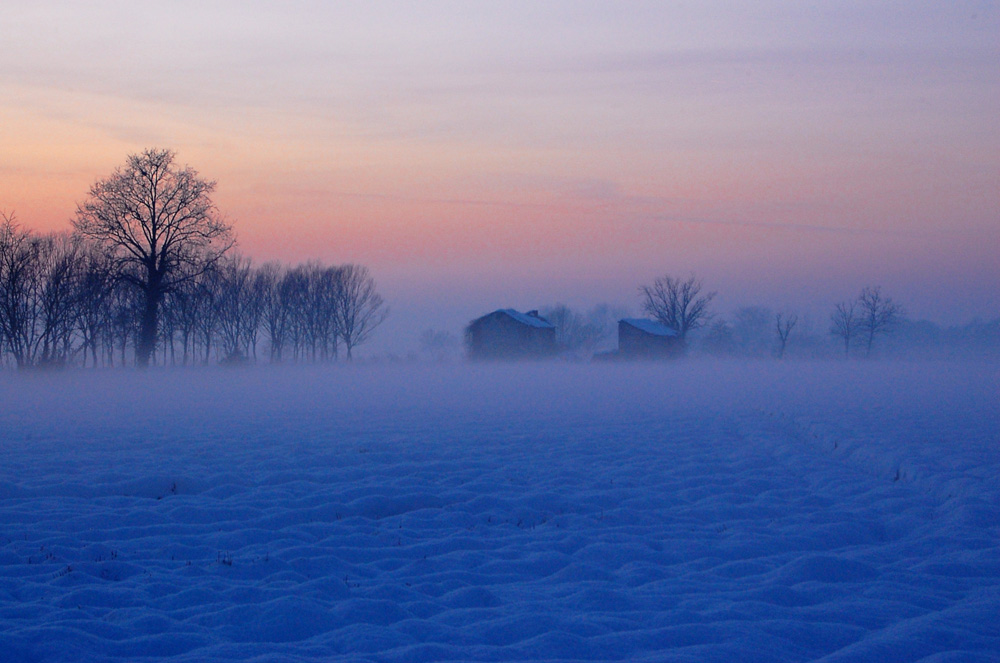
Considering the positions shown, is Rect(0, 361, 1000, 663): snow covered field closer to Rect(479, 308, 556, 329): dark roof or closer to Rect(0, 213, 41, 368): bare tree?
Rect(0, 213, 41, 368): bare tree

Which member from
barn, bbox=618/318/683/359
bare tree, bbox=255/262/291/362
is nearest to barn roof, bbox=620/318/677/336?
barn, bbox=618/318/683/359

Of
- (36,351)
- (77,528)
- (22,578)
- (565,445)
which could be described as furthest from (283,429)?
(36,351)

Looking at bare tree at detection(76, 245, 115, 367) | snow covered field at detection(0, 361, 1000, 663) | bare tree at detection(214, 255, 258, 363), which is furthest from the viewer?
bare tree at detection(214, 255, 258, 363)

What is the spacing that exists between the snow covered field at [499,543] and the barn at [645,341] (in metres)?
54.7

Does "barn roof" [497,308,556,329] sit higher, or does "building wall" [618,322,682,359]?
"barn roof" [497,308,556,329]

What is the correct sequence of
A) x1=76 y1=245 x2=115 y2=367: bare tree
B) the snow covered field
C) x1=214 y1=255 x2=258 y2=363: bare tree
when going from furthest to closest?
x1=214 y1=255 x2=258 y2=363: bare tree
x1=76 y1=245 x2=115 y2=367: bare tree
the snow covered field

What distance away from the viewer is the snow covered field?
5.15 metres

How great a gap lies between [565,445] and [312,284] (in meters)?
70.3

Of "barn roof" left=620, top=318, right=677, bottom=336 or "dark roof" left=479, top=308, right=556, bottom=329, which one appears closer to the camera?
"dark roof" left=479, top=308, right=556, bottom=329

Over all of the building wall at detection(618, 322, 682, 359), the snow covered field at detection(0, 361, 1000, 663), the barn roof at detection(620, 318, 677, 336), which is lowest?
the snow covered field at detection(0, 361, 1000, 663)

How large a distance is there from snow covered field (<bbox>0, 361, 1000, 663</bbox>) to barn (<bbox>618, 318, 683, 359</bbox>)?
54.7 m

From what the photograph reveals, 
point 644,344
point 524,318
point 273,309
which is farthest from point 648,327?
point 273,309

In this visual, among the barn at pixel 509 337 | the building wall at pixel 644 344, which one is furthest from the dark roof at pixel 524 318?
the building wall at pixel 644 344

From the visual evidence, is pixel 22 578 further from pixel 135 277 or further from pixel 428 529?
pixel 135 277
